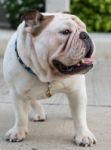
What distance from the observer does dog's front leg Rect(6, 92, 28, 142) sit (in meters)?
5.08

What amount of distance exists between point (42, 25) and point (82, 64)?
463 mm

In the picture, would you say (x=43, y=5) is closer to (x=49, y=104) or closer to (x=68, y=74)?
(x=49, y=104)

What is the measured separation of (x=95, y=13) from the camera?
36.4 ft

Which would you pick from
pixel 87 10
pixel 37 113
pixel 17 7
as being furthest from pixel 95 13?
pixel 37 113

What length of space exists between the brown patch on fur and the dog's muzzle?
0.28 metres

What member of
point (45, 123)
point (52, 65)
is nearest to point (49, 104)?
point (45, 123)

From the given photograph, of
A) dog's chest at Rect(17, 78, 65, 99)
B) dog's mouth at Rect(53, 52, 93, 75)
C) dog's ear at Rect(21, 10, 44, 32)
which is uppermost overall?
dog's ear at Rect(21, 10, 44, 32)

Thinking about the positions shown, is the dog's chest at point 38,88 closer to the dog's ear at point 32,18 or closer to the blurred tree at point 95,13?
the dog's ear at point 32,18

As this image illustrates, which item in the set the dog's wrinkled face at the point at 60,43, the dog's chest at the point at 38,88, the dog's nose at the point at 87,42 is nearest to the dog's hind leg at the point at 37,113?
the dog's chest at the point at 38,88

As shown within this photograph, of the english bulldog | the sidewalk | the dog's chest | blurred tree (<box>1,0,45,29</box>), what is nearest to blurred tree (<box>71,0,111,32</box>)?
blurred tree (<box>1,0,45,29</box>)

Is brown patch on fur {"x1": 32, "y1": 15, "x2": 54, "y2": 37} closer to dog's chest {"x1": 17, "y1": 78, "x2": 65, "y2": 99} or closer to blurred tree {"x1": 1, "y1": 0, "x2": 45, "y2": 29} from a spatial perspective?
dog's chest {"x1": 17, "y1": 78, "x2": 65, "y2": 99}

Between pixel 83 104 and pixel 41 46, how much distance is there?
2.59ft

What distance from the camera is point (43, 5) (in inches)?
455

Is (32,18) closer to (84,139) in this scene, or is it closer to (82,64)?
(82,64)
